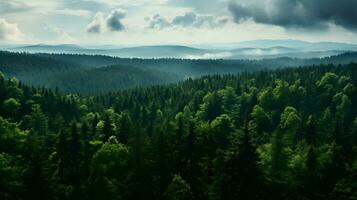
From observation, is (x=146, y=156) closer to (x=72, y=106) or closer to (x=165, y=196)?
(x=165, y=196)

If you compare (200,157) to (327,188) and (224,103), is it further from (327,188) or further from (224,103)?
(224,103)

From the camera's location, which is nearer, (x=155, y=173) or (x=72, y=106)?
(x=155, y=173)

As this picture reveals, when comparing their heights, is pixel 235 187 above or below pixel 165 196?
above

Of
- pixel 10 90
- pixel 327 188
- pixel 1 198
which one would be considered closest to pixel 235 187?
pixel 327 188

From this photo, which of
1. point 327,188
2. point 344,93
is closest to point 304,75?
point 344,93

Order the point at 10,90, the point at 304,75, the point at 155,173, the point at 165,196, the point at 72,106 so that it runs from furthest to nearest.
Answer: the point at 304,75, the point at 72,106, the point at 10,90, the point at 155,173, the point at 165,196

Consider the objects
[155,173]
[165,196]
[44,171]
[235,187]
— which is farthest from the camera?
[155,173]

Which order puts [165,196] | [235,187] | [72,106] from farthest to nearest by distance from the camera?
[72,106] < [165,196] < [235,187]

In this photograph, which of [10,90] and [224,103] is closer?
[10,90]

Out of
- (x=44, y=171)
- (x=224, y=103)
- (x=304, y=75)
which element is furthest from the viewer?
(x=304, y=75)
